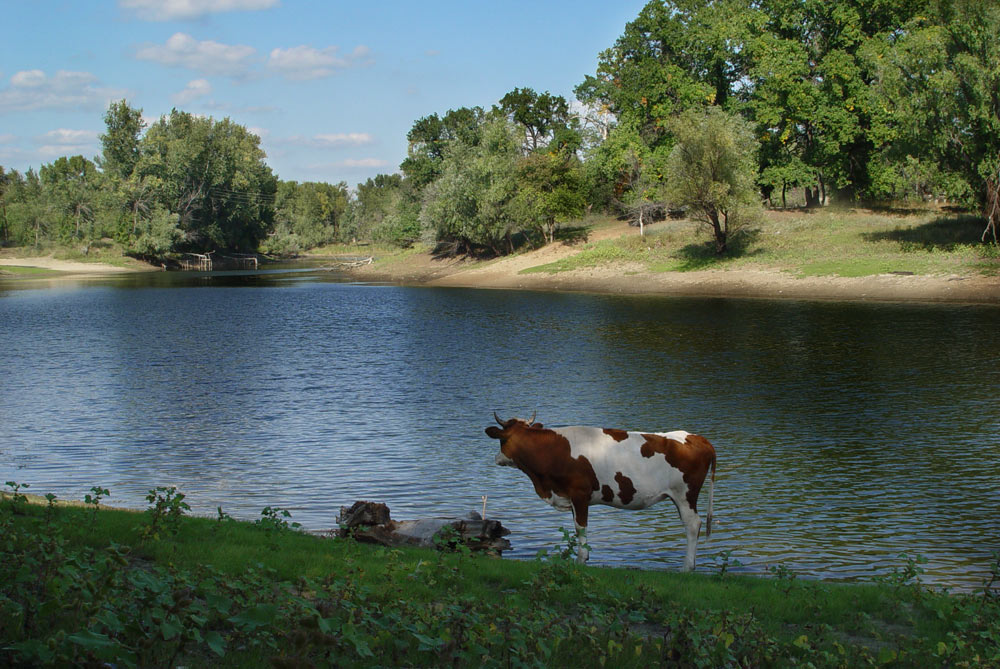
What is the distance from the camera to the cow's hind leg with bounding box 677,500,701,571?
12023 millimetres

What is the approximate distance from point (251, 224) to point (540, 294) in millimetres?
98541

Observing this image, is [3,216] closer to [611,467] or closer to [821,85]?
[821,85]

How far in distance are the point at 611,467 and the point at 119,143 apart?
445 ft

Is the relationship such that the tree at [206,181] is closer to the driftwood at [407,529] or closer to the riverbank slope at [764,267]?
the riverbank slope at [764,267]

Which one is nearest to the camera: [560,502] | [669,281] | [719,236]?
[560,502]

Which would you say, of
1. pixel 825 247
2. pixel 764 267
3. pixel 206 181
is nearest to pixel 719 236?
pixel 764 267

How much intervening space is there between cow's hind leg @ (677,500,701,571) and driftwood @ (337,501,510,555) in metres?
2.67

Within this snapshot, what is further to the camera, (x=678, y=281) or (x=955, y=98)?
(x=678, y=281)

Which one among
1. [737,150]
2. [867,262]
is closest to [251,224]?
[737,150]

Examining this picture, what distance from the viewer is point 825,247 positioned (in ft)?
212

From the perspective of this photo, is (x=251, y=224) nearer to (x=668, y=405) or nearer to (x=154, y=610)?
(x=668, y=405)

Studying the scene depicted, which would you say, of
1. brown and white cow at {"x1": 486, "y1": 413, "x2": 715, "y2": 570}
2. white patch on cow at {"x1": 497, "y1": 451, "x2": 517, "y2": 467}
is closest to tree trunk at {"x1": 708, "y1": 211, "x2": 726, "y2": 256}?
brown and white cow at {"x1": 486, "y1": 413, "x2": 715, "y2": 570}

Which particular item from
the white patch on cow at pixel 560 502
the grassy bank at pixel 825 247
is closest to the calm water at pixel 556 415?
the white patch on cow at pixel 560 502

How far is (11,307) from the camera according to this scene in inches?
2525
